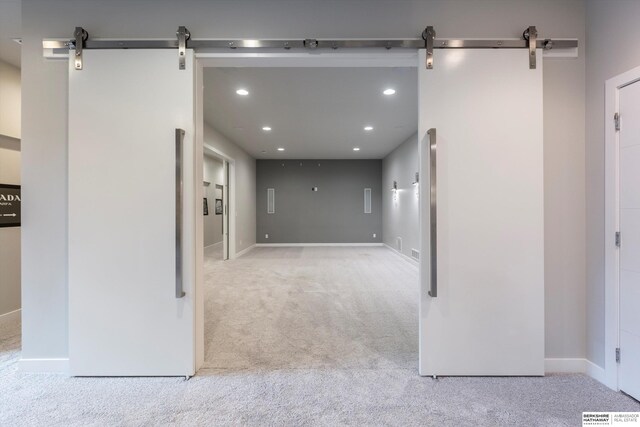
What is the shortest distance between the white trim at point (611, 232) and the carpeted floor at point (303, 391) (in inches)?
7.5

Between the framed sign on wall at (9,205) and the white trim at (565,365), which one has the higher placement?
the framed sign on wall at (9,205)

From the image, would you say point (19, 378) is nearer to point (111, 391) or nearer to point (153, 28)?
point (111, 391)

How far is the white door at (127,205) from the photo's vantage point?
2031 mm

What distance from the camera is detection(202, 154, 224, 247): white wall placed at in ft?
30.3

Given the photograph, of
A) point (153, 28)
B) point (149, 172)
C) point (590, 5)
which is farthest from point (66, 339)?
point (590, 5)

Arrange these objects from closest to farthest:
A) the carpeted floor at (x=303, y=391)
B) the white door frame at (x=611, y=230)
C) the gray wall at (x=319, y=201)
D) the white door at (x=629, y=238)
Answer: the carpeted floor at (x=303, y=391), the white door at (x=629, y=238), the white door frame at (x=611, y=230), the gray wall at (x=319, y=201)

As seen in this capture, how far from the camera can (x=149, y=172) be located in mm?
2031

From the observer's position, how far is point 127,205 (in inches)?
80.0

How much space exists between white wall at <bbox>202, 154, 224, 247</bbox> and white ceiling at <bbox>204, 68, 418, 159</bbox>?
2.50 m

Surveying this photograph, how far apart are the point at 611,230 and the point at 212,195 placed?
31.7ft

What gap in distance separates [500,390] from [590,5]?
2.74 metres

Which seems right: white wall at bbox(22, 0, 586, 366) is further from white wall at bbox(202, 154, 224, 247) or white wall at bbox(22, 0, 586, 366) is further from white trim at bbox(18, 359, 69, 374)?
white wall at bbox(202, 154, 224, 247)

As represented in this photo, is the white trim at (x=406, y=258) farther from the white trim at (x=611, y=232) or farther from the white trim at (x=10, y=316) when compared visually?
the white trim at (x=10, y=316)

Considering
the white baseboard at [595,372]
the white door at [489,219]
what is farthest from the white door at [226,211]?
the white baseboard at [595,372]
